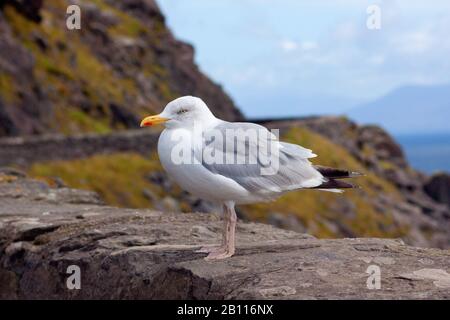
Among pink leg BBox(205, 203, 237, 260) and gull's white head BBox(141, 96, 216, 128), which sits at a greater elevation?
gull's white head BBox(141, 96, 216, 128)

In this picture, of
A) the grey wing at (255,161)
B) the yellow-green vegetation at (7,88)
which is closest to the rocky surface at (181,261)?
the grey wing at (255,161)

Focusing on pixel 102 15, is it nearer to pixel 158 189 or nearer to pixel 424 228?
pixel 424 228

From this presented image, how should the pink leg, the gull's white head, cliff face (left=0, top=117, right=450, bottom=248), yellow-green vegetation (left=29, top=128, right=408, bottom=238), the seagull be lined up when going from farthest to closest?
cliff face (left=0, top=117, right=450, bottom=248), yellow-green vegetation (left=29, top=128, right=408, bottom=238), the pink leg, the gull's white head, the seagull

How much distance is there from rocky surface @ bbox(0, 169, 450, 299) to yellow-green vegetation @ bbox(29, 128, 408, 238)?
20633mm

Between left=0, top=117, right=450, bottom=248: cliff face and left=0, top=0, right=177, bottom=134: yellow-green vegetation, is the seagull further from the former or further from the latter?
left=0, top=0, right=177, bottom=134: yellow-green vegetation

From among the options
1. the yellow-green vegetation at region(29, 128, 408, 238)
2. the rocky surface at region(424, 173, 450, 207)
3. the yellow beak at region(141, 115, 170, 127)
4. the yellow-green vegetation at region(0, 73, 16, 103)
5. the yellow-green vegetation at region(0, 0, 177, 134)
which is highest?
the yellow-green vegetation at region(0, 0, 177, 134)

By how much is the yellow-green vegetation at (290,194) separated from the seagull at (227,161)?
23113mm

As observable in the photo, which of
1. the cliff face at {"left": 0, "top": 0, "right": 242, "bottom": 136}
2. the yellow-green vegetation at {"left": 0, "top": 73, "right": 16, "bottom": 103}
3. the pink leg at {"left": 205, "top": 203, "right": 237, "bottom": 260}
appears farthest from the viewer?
the cliff face at {"left": 0, "top": 0, "right": 242, "bottom": 136}

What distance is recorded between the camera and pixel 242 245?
8.96 metres

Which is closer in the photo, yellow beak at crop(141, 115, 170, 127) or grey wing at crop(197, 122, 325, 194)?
grey wing at crop(197, 122, 325, 194)

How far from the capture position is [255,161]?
8055 mm

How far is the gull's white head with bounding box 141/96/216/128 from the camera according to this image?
8.15 m

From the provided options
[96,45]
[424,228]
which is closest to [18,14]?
[96,45]

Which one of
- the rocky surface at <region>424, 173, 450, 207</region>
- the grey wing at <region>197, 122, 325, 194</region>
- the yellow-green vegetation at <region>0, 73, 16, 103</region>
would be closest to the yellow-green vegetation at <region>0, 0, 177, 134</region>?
the yellow-green vegetation at <region>0, 73, 16, 103</region>
